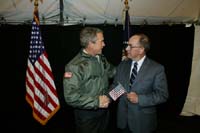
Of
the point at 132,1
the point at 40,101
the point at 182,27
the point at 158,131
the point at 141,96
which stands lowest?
the point at 158,131

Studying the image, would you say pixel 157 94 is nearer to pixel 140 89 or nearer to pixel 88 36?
pixel 140 89

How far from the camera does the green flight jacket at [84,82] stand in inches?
76.0

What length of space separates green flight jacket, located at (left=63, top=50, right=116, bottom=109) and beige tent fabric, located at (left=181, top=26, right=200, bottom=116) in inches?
106

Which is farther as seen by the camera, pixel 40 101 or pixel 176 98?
pixel 176 98

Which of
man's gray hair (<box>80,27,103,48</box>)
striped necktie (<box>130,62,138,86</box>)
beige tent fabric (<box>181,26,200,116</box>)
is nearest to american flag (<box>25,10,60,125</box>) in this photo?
man's gray hair (<box>80,27,103,48</box>)

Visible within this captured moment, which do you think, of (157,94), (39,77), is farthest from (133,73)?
(39,77)

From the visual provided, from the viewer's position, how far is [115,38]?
3812 mm

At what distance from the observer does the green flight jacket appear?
1930 millimetres

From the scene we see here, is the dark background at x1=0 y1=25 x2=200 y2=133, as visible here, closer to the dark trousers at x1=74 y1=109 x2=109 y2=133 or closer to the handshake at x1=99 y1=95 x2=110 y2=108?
the dark trousers at x1=74 y1=109 x2=109 y2=133

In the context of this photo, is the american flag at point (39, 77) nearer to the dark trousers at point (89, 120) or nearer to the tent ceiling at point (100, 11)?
the tent ceiling at point (100, 11)

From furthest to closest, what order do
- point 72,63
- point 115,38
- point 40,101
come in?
point 115,38 < point 40,101 < point 72,63

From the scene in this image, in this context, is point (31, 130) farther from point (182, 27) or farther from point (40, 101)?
point (182, 27)

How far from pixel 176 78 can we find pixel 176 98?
1.21ft

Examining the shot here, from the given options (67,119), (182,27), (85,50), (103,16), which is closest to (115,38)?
(103,16)
